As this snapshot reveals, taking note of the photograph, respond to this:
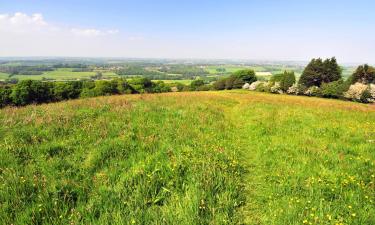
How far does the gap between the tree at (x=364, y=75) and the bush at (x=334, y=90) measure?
4791mm

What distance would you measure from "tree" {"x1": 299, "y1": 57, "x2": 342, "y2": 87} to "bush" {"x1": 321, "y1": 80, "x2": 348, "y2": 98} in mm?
10383

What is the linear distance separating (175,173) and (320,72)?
7893cm

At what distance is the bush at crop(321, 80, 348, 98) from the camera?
57.9 metres

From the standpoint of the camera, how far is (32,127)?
26.9 feet

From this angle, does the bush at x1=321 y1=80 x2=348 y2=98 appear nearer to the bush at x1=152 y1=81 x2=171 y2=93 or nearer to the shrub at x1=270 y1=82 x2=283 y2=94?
the shrub at x1=270 y1=82 x2=283 y2=94

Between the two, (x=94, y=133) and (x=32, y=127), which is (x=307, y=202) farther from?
(x=32, y=127)

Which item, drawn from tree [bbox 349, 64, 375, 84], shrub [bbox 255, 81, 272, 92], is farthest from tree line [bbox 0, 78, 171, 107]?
tree [bbox 349, 64, 375, 84]

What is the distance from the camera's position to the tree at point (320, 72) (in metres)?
70.9

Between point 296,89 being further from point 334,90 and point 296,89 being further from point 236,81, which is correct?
point 236,81

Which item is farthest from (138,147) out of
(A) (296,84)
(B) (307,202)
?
(A) (296,84)

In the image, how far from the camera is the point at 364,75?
6225 centimetres

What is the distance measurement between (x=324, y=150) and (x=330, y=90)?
204ft

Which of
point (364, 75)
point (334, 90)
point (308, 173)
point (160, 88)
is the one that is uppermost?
point (364, 75)

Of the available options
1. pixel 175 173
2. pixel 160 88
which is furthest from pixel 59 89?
pixel 175 173
